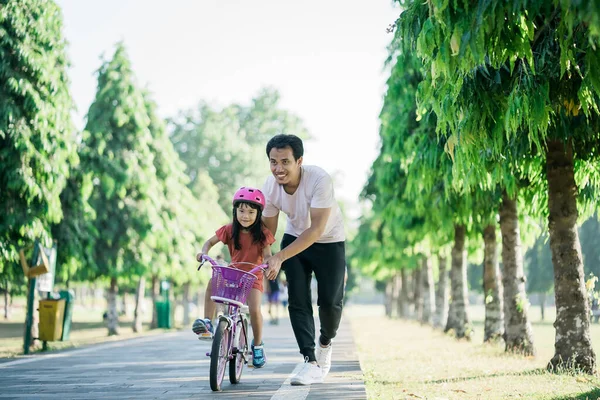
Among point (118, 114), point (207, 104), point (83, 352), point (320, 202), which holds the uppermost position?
point (207, 104)

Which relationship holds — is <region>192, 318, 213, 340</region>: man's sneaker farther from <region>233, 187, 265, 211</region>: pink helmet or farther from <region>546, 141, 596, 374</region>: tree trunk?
<region>546, 141, 596, 374</region>: tree trunk

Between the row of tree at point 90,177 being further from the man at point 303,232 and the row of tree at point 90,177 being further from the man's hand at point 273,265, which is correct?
→ the man's hand at point 273,265

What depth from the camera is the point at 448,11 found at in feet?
15.4

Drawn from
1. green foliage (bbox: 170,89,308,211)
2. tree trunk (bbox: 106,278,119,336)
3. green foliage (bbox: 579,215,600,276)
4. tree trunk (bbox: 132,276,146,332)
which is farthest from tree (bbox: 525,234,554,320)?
tree trunk (bbox: 106,278,119,336)

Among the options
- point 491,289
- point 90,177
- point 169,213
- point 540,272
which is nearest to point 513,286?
point 491,289

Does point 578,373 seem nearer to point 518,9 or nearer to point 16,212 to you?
point 518,9

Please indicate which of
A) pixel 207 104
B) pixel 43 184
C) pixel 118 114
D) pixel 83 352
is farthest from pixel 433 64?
pixel 207 104

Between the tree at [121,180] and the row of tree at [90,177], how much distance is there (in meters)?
0.03

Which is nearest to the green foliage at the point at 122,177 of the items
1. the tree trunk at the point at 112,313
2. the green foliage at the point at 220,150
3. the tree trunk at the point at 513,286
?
the tree trunk at the point at 112,313

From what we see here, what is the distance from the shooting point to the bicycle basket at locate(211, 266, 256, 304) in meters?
6.68

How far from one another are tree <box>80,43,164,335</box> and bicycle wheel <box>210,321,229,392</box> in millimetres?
19400

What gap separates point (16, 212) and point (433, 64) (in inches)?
444

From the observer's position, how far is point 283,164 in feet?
22.2

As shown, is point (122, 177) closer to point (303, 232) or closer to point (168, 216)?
point (168, 216)
